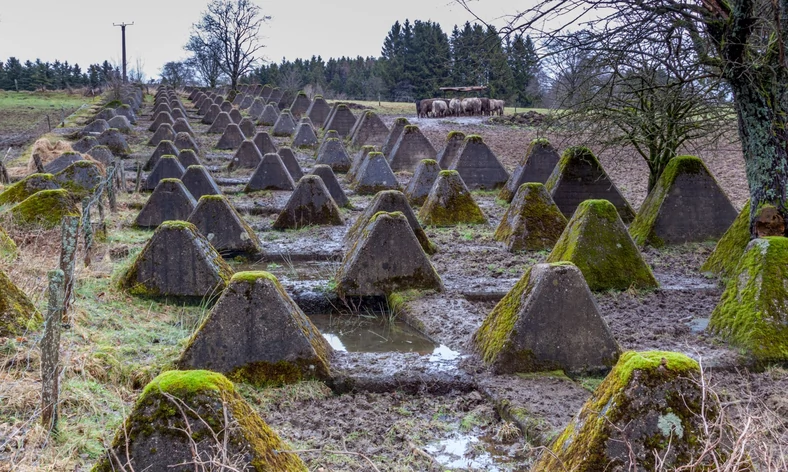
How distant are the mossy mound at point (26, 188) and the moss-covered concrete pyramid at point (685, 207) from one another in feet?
27.3

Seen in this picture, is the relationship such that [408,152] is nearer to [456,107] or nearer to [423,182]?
[423,182]

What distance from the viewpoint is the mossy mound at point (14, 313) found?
5.73 m

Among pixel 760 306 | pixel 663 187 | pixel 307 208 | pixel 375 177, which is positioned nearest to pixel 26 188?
pixel 307 208

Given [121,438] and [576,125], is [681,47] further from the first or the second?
[121,438]

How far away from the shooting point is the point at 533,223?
10.3 m

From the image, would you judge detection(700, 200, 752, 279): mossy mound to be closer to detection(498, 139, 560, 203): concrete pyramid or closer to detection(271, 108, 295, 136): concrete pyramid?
detection(498, 139, 560, 203): concrete pyramid

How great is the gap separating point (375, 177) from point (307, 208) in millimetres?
4142

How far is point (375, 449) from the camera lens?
4.56m

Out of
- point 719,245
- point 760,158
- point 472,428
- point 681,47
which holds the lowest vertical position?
point 472,428

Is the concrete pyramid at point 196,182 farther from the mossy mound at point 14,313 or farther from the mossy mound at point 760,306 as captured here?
the mossy mound at point 760,306

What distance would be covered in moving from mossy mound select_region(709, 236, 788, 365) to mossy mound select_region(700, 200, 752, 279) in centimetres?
204

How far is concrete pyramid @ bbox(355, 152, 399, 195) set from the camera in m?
15.8

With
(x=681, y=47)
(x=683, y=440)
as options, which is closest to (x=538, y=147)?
(x=681, y=47)

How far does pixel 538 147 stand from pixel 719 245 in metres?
5.52
